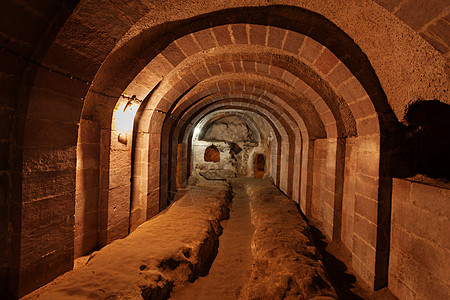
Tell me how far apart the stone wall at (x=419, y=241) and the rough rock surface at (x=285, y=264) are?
1.10 m

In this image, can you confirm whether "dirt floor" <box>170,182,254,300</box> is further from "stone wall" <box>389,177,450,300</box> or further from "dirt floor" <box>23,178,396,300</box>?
"stone wall" <box>389,177,450,300</box>

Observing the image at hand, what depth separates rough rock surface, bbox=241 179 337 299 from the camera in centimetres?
301

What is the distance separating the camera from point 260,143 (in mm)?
15086

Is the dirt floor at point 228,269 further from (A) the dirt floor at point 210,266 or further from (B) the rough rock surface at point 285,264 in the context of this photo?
(B) the rough rock surface at point 285,264

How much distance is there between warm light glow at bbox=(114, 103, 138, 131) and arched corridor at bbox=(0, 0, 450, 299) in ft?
0.09

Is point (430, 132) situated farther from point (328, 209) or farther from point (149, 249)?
point (149, 249)

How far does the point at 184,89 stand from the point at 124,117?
5.73 ft

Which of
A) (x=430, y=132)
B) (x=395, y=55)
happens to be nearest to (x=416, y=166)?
(x=430, y=132)

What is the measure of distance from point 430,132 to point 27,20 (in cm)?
536

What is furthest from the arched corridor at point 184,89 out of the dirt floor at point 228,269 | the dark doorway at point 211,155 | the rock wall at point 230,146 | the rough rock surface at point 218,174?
the dark doorway at point 211,155

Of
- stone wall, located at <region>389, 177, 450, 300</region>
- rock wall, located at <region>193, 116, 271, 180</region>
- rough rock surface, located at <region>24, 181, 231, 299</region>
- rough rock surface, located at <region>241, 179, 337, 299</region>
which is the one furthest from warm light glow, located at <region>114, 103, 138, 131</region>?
rock wall, located at <region>193, 116, 271, 180</region>

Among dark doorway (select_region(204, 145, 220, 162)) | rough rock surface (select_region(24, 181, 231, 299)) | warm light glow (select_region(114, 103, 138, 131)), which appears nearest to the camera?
rough rock surface (select_region(24, 181, 231, 299))

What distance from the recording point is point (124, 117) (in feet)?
16.0

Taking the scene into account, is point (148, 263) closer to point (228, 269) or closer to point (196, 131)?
point (228, 269)
